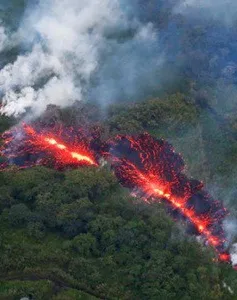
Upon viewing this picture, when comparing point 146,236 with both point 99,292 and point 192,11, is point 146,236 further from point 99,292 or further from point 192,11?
point 192,11

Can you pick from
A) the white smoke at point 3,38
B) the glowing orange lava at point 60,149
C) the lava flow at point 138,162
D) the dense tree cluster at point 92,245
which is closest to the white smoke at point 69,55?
the white smoke at point 3,38

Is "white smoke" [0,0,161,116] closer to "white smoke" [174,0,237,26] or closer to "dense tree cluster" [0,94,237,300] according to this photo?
"white smoke" [174,0,237,26]

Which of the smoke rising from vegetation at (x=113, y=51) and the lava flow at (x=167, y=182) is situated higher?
the smoke rising from vegetation at (x=113, y=51)

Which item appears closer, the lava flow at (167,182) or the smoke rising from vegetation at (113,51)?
the lava flow at (167,182)

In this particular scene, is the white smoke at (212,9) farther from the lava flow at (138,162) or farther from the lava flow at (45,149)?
the lava flow at (45,149)

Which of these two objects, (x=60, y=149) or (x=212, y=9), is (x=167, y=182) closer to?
(x=60, y=149)

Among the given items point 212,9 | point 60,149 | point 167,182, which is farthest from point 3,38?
point 167,182
